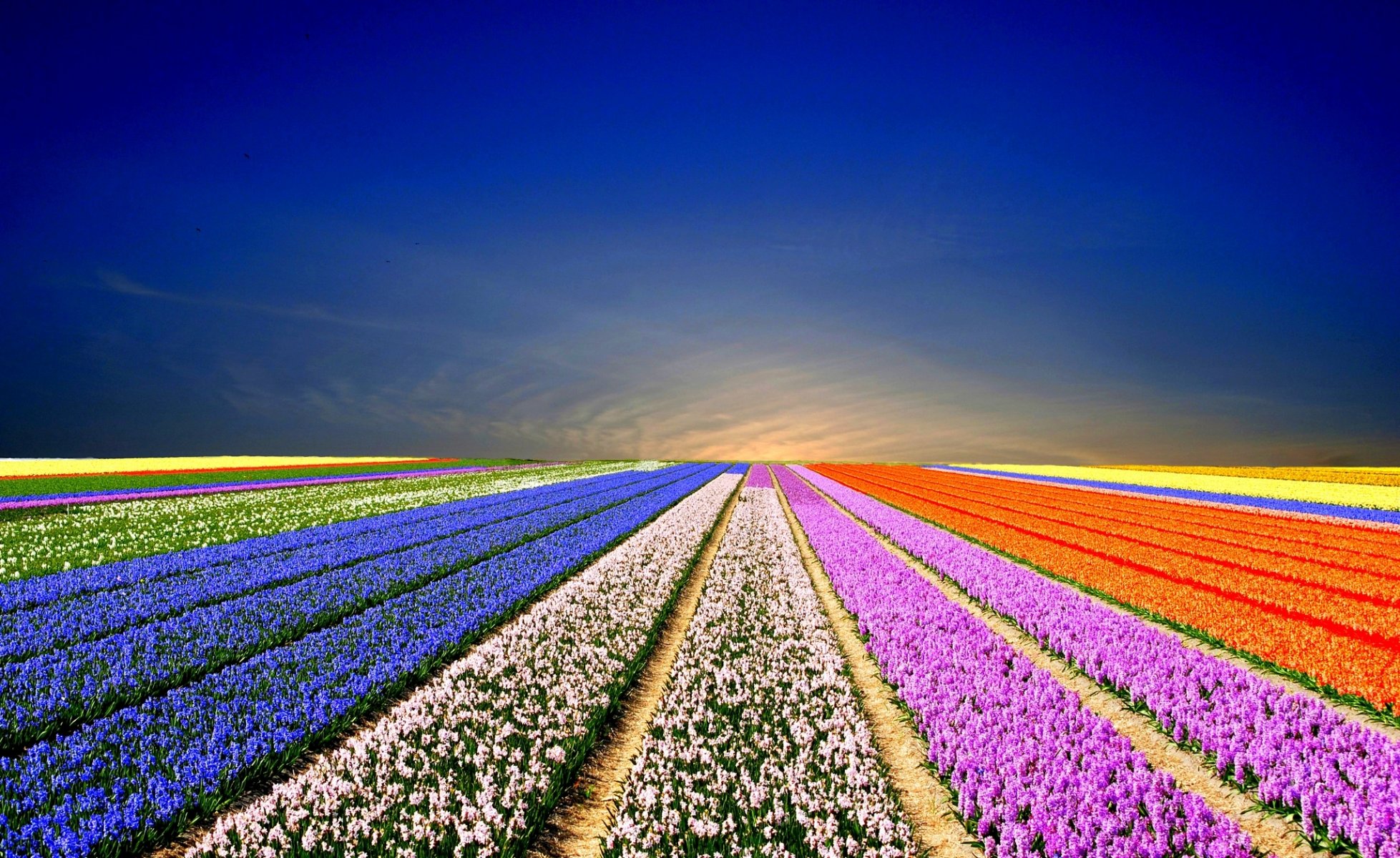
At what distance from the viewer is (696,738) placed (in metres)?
5.99

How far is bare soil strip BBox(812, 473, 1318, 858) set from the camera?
4.83 metres

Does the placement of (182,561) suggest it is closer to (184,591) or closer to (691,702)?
(184,591)

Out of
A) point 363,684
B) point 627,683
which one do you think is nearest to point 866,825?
point 627,683

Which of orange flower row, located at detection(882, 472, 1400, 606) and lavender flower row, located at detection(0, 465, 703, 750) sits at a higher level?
lavender flower row, located at detection(0, 465, 703, 750)

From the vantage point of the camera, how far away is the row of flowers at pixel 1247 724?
470 cm

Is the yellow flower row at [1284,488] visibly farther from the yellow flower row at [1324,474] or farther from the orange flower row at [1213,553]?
the orange flower row at [1213,553]

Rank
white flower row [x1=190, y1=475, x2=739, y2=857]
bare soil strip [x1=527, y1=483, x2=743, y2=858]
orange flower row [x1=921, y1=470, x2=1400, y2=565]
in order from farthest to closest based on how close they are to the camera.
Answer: orange flower row [x1=921, y1=470, x2=1400, y2=565] < bare soil strip [x1=527, y1=483, x2=743, y2=858] < white flower row [x1=190, y1=475, x2=739, y2=857]

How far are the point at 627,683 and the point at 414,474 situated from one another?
175ft

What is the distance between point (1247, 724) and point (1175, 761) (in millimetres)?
862

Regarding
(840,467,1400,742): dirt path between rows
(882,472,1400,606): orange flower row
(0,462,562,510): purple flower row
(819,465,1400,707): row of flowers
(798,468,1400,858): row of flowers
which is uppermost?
A: (0,462,562,510): purple flower row

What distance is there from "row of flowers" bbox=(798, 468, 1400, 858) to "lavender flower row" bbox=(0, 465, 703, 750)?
459 inches

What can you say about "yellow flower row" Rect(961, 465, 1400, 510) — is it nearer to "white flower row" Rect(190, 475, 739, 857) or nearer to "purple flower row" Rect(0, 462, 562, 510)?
"white flower row" Rect(190, 475, 739, 857)

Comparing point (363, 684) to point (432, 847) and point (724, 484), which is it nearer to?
point (432, 847)

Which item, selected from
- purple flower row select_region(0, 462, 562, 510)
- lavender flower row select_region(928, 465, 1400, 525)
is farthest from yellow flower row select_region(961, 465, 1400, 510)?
purple flower row select_region(0, 462, 562, 510)
